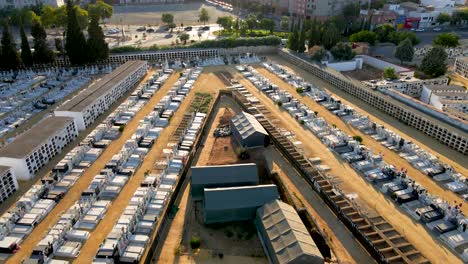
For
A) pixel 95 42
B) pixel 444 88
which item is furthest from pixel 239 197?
pixel 95 42

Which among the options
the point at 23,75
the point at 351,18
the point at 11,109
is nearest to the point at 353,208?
the point at 11,109

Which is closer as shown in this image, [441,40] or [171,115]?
[171,115]

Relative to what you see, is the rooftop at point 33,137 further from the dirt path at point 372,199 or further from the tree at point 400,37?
the tree at point 400,37

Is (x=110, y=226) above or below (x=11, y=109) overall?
below

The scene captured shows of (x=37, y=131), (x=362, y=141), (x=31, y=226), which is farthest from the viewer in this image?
(x=362, y=141)

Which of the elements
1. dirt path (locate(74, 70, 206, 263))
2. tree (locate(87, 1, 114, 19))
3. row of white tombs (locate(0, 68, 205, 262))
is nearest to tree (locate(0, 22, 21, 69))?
row of white tombs (locate(0, 68, 205, 262))

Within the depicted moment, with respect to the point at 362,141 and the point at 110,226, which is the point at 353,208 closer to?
the point at 362,141

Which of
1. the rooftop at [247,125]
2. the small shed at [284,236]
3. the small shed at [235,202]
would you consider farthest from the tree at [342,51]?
the small shed at [284,236]
